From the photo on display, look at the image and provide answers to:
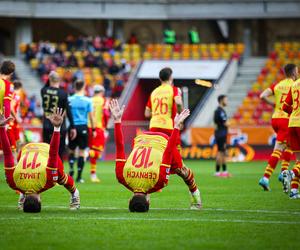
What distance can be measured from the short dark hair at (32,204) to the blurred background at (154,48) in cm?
→ 2150

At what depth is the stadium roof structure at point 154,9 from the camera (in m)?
44.8

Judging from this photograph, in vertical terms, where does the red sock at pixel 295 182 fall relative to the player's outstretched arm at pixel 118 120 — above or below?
below

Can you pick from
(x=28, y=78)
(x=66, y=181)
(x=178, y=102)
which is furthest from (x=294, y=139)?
(x=28, y=78)

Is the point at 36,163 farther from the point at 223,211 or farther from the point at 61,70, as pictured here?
the point at 61,70

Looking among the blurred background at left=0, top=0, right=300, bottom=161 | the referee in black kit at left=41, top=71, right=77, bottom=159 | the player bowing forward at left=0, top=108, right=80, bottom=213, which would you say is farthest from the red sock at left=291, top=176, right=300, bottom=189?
the blurred background at left=0, top=0, right=300, bottom=161

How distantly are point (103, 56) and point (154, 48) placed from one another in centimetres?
254

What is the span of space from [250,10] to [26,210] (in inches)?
1341

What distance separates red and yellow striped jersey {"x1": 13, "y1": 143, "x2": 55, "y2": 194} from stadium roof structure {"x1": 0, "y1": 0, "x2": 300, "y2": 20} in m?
32.7

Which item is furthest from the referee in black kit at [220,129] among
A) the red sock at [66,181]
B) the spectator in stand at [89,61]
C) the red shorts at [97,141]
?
the spectator in stand at [89,61]

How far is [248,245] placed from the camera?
9734 millimetres

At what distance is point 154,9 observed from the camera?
46281mm

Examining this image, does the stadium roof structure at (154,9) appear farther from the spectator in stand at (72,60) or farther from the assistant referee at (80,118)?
the assistant referee at (80,118)

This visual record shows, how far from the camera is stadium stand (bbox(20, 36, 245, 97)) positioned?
138ft

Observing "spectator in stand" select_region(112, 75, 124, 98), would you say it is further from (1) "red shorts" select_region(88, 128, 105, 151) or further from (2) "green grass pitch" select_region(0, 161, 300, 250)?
(2) "green grass pitch" select_region(0, 161, 300, 250)
